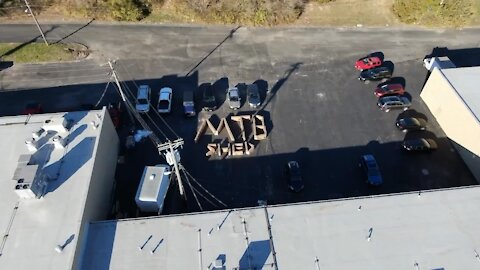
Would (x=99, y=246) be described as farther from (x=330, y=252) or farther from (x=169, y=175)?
(x=330, y=252)

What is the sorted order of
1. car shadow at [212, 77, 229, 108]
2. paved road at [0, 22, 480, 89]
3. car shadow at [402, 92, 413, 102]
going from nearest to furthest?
car shadow at [212, 77, 229, 108]
car shadow at [402, 92, 413, 102]
paved road at [0, 22, 480, 89]

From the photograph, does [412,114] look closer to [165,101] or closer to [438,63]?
[438,63]

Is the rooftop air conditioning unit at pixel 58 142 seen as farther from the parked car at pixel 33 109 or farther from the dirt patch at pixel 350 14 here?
the dirt patch at pixel 350 14

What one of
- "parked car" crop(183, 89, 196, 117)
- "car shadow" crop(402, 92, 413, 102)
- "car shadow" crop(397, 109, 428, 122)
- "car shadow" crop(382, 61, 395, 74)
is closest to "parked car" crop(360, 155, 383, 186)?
"car shadow" crop(397, 109, 428, 122)

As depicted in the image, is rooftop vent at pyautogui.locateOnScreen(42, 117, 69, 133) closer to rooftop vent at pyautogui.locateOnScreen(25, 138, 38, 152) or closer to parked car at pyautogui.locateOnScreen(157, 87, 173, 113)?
rooftop vent at pyautogui.locateOnScreen(25, 138, 38, 152)

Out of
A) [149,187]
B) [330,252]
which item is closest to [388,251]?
[330,252]

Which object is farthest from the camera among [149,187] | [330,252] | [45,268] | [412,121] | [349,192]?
[412,121]

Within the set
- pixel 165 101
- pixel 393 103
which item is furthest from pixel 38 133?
pixel 393 103
